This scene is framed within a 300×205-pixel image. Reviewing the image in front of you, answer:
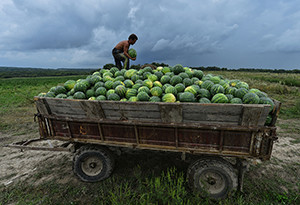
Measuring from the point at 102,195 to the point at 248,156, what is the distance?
299 centimetres

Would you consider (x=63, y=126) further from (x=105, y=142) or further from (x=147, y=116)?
(x=147, y=116)

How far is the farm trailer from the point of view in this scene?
2893mm

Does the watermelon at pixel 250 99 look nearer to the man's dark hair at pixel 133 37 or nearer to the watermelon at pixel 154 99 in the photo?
the watermelon at pixel 154 99

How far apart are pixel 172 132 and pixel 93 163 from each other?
216cm

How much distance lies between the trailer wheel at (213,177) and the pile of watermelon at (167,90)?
1235mm

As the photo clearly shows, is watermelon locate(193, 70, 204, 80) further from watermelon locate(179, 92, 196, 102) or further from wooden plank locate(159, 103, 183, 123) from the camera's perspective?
wooden plank locate(159, 103, 183, 123)

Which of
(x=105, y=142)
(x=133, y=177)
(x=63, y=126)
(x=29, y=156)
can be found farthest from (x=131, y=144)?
(x=29, y=156)

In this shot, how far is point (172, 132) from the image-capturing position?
10.7 feet

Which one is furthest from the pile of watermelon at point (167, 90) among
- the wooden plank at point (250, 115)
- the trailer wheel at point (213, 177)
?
the trailer wheel at point (213, 177)

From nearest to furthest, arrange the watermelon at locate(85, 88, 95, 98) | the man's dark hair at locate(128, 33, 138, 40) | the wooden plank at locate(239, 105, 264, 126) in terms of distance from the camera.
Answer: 1. the wooden plank at locate(239, 105, 264, 126)
2. the watermelon at locate(85, 88, 95, 98)
3. the man's dark hair at locate(128, 33, 138, 40)

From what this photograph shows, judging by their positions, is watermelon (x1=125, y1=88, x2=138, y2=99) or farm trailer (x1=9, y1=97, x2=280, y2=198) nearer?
→ farm trailer (x1=9, y1=97, x2=280, y2=198)

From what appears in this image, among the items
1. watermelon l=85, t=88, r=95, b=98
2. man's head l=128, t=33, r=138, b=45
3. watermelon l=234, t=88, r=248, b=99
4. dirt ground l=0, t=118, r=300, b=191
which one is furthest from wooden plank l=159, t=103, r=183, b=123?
man's head l=128, t=33, r=138, b=45

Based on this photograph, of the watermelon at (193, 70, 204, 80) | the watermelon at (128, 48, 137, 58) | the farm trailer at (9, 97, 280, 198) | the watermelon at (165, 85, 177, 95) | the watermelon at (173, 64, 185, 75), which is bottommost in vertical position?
the farm trailer at (9, 97, 280, 198)

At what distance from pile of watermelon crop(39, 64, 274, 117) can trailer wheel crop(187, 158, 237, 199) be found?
1.24 m
